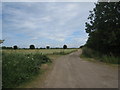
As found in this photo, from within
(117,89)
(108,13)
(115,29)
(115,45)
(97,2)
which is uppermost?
(97,2)

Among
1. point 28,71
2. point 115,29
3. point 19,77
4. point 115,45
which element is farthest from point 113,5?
point 19,77

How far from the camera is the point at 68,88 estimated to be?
970cm

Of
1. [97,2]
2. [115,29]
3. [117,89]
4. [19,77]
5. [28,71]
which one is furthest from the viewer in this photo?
[97,2]

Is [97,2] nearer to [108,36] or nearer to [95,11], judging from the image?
[95,11]

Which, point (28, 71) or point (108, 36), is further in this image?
point (108, 36)

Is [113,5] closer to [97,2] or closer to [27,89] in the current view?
[97,2]

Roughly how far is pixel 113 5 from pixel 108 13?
1.21m

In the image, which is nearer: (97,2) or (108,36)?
(108,36)

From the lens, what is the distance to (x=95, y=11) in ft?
103

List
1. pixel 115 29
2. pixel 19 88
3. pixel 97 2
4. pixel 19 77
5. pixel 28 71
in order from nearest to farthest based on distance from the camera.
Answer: pixel 19 88, pixel 19 77, pixel 28 71, pixel 115 29, pixel 97 2

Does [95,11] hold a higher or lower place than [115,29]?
higher

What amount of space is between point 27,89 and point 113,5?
69.5 ft

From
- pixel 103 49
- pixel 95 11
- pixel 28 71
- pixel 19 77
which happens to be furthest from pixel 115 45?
pixel 19 77

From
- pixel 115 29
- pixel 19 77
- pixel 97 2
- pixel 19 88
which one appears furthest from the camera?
pixel 97 2
